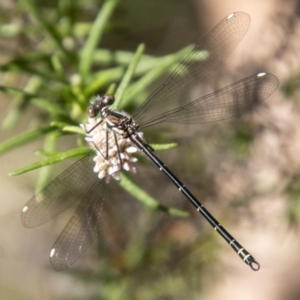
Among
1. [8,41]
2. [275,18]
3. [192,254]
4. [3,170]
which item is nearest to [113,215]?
[192,254]

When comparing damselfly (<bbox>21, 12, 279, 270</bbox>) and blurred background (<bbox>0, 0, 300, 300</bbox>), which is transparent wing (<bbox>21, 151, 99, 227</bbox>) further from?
blurred background (<bbox>0, 0, 300, 300</bbox>)

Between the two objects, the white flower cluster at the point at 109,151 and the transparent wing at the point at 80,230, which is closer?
the white flower cluster at the point at 109,151

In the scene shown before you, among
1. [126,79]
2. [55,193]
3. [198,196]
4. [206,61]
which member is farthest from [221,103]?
[198,196]

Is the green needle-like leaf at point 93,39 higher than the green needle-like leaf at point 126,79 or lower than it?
higher

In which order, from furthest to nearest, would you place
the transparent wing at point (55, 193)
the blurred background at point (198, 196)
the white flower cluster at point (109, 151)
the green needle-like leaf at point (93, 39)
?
the blurred background at point (198, 196), the green needle-like leaf at point (93, 39), the transparent wing at point (55, 193), the white flower cluster at point (109, 151)

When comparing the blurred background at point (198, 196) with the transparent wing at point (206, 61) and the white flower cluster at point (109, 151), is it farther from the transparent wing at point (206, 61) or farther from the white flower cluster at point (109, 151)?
the white flower cluster at point (109, 151)

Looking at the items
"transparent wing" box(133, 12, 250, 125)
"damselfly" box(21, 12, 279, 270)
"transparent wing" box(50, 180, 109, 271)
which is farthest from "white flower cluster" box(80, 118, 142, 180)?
"transparent wing" box(133, 12, 250, 125)

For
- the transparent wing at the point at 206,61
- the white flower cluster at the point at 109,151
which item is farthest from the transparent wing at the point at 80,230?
the transparent wing at the point at 206,61
